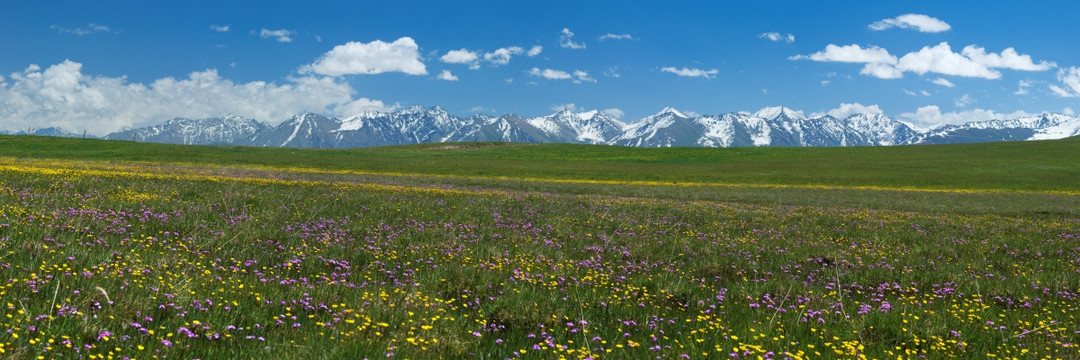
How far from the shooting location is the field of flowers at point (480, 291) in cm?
467

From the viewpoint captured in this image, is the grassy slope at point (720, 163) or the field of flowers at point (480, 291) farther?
the grassy slope at point (720, 163)

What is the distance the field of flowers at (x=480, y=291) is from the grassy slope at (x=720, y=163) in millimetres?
52038

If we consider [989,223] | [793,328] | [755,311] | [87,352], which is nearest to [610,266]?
[755,311]

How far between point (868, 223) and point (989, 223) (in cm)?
572

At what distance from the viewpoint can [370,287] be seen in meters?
6.82

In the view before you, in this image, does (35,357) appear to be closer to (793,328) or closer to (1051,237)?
(793,328)

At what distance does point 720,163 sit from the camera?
108 m

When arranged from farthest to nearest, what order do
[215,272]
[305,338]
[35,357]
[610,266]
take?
[610,266] → [215,272] → [305,338] → [35,357]

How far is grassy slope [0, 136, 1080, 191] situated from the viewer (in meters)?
67.9

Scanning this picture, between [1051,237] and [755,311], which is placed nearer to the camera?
[755,311]

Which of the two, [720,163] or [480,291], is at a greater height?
[720,163]

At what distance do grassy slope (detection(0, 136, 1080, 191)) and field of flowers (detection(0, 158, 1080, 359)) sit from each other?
171 feet

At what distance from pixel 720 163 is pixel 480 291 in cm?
10664

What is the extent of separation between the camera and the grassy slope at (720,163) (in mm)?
67938
